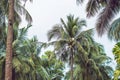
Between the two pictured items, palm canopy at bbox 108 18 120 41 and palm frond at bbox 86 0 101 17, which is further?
palm frond at bbox 86 0 101 17

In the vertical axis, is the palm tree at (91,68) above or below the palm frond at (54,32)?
below

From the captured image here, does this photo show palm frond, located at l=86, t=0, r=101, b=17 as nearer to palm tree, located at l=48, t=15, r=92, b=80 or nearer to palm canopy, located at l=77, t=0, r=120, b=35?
palm canopy, located at l=77, t=0, r=120, b=35

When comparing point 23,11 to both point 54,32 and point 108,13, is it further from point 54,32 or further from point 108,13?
point 54,32

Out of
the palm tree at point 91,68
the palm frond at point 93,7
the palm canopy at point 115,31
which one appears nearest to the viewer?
the palm canopy at point 115,31

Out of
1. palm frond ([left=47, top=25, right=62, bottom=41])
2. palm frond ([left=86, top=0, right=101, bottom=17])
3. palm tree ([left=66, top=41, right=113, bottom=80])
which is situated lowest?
palm tree ([left=66, top=41, right=113, bottom=80])

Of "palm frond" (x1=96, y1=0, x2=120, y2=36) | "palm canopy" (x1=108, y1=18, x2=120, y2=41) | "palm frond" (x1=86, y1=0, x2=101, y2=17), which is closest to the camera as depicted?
"palm canopy" (x1=108, y1=18, x2=120, y2=41)

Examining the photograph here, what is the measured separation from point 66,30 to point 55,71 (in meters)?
13.8

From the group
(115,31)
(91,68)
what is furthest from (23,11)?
(91,68)

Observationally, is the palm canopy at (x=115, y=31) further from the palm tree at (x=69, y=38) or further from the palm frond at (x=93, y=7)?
the palm tree at (x=69, y=38)

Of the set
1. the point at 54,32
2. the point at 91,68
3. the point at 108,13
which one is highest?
the point at 54,32

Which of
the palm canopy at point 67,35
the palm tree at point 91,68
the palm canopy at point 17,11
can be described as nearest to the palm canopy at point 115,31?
the palm canopy at point 17,11

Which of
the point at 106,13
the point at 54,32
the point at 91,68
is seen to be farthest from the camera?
the point at 91,68

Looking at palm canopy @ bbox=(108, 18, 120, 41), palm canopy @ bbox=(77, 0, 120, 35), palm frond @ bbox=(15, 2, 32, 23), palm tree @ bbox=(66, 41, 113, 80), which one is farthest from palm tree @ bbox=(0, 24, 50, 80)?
palm canopy @ bbox=(108, 18, 120, 41)

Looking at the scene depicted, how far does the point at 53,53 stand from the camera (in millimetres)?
33656
